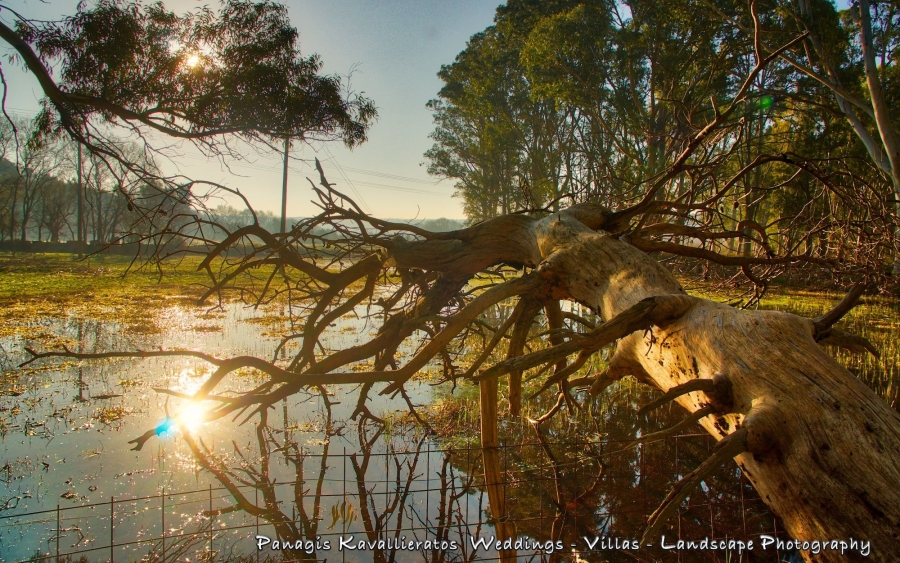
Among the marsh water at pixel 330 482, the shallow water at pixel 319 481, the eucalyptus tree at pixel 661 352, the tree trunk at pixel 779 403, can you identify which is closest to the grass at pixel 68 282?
the shallow water at pixel 319 481

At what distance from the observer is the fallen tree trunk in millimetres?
1184

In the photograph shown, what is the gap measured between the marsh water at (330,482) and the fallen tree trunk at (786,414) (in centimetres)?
83

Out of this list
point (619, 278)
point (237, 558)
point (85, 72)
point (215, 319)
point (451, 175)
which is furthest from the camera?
point (451, 175)

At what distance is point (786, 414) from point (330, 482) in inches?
144

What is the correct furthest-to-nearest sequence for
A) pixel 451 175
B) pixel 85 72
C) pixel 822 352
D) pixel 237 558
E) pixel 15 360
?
pixel 451 175 → pixel 15 360 → pixel 85 72 → pixel 237 558 → pixel 822 352

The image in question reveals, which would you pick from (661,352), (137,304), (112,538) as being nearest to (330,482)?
(112,538)

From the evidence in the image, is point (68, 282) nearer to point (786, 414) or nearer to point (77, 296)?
point (77, 296)

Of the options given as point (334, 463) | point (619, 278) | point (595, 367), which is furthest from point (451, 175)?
point (619, 278)

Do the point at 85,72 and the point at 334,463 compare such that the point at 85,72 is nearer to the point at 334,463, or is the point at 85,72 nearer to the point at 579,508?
the point at 334,463

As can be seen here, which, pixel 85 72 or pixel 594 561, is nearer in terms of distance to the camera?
pixel 594 561

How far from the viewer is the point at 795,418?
4.34 feet

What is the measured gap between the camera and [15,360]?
7.16 metres

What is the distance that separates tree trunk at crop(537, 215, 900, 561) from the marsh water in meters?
0.85

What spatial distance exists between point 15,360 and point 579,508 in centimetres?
784
